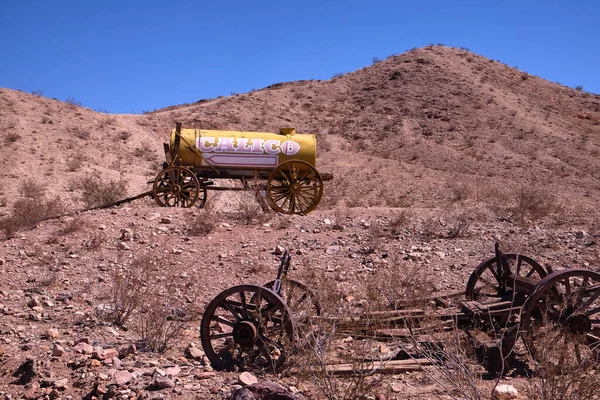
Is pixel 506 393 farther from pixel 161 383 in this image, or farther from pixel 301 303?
pixel 161 383

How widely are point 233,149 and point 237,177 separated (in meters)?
0.60

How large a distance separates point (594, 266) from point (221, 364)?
232 inches

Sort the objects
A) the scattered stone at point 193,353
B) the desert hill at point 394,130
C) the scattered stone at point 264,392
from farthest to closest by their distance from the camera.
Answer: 1. the desert hill at point 394,130
2. the scattered stone at point 193,353
3. the scattered stone at point 264,392

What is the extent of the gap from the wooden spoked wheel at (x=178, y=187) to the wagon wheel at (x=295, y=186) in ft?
5.00

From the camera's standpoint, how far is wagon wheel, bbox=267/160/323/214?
11375 millimetres

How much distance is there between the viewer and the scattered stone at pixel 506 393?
4047mm

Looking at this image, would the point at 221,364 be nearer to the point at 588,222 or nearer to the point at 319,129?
the point at 588,222

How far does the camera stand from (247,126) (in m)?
27.4

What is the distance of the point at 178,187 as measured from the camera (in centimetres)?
1121

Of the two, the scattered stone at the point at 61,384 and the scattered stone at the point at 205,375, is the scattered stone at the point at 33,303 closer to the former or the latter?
the scattered stone at the point at 61,384

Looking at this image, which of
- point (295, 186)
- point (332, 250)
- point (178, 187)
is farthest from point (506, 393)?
point (178, 187)

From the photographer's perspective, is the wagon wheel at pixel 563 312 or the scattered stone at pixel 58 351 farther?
the scattered stone at pixel 58 351

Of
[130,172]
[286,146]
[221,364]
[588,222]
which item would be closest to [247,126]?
[130,172]

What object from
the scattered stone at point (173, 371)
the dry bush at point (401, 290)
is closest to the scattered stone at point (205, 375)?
the scattered stone at point (173, 371)
